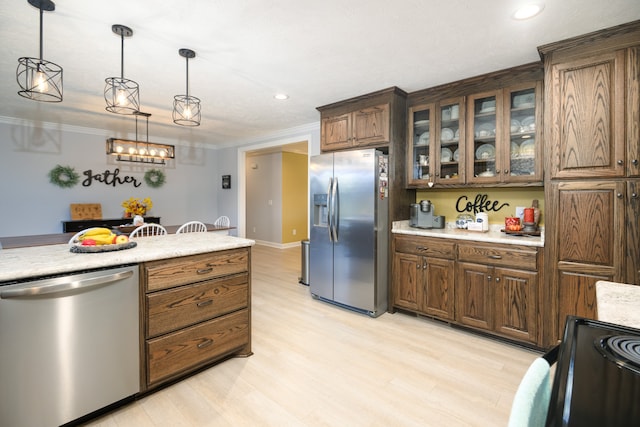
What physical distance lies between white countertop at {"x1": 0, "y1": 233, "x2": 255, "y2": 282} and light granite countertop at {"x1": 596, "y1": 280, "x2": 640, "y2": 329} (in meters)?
1.98

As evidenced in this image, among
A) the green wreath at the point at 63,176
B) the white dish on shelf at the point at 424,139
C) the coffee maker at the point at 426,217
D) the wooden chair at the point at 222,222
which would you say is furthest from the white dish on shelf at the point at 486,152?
the green wreath at the point at 63,176

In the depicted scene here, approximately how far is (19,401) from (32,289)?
0.53 meters

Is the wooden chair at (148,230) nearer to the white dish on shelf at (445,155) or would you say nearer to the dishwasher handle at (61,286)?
the dishwasher handle at (61,286)

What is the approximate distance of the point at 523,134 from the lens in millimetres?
2758

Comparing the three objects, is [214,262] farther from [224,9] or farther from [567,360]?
[567,360]

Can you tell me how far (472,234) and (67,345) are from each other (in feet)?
10.0

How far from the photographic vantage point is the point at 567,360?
26.3 inches

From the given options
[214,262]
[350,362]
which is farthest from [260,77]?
[350,362]

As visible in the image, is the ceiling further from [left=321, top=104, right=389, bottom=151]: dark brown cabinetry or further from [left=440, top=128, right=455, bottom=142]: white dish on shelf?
[left=440, top=128, right=455, bottom=142]: white dish on shelf

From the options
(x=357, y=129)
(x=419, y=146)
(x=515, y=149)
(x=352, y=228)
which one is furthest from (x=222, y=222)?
(x=515, y=149)

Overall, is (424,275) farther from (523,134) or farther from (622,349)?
(622,349)

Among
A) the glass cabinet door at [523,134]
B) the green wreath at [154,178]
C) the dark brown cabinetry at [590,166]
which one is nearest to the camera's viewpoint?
the dark brown cabinetry at [590,166]

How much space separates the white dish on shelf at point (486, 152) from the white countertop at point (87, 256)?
2.34 metres

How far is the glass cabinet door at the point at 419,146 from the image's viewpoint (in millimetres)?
3312
